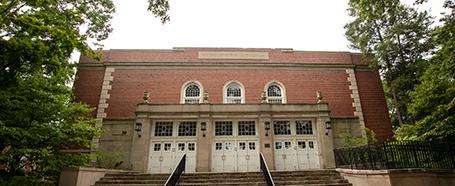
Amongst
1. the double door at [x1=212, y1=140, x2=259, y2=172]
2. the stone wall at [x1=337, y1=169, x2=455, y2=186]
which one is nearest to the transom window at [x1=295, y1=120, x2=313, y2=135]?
the double door at [x1=212, y1=140, x2=259, y2=172]

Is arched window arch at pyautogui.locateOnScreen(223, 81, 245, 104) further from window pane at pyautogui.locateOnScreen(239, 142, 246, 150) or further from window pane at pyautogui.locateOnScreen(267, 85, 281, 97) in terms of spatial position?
window pane at pyautogui.locateOnScreen(239, 142, 246, 150)

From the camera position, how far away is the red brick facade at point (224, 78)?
51.4 ft

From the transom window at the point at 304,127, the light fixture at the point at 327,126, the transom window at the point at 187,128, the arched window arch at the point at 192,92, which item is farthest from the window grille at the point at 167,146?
the light fixture at the point at 327,126

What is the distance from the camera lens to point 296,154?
45.3 ft

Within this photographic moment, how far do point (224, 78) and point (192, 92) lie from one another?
2.35 m

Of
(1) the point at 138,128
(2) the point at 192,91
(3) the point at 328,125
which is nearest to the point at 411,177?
(3) the point at 328,125

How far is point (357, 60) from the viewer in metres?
17.7

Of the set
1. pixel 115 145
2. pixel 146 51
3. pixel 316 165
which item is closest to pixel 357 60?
pixel 316 165

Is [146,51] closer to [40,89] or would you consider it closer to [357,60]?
[40,89]

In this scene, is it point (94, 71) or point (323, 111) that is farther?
point (94, 71)

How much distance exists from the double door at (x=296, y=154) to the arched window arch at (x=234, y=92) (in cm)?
377

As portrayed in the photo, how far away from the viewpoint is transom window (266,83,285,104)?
1614cm

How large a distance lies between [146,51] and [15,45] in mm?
11053

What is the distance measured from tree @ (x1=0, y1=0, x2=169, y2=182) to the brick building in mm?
5105
